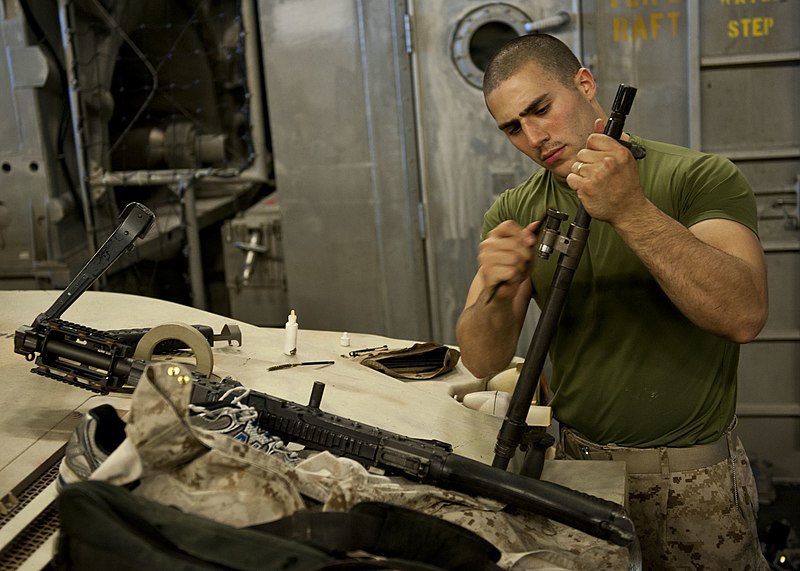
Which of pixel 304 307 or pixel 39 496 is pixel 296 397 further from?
pixel 304 307

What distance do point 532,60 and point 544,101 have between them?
0.12 meters

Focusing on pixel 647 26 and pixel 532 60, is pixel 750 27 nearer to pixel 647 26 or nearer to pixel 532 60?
pixel 647 26

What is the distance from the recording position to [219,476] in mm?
1362

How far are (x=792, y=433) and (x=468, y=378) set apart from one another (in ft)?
7.07

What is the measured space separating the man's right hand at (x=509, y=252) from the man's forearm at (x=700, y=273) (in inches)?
7.8

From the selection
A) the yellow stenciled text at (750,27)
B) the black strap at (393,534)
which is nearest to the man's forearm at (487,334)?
the black strap at (393,534)

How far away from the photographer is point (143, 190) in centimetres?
A: 530

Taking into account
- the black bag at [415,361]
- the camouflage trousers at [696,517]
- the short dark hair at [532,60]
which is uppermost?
the short dark hair at [532,60]

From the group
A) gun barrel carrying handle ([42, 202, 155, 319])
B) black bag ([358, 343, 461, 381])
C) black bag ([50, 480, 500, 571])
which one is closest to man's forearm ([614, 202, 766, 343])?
black bag ([50, 480, 500, 571])

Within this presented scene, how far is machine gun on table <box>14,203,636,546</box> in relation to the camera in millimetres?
1564

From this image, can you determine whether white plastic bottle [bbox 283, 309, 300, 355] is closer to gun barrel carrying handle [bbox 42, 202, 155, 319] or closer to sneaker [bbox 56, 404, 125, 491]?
gun barrel carrying handle [bbox 42, 202, 155, 319]

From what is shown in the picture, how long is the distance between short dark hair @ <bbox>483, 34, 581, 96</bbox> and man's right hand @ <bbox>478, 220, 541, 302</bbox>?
17.3 inches

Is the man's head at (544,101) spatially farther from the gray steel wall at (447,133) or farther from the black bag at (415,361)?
the gray steel wall at (447,133)

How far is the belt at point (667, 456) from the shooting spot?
2129mm
